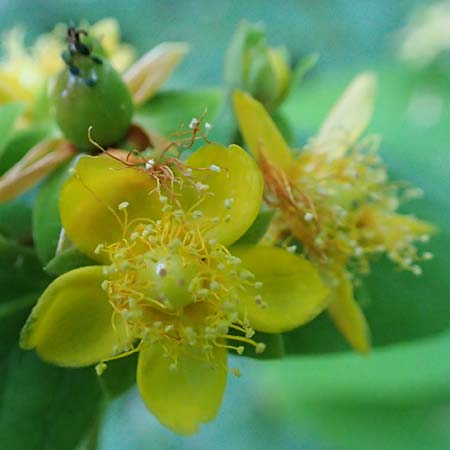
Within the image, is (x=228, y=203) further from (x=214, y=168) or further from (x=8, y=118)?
(x=8, y=118)

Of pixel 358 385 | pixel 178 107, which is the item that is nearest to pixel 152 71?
pixel 178 107

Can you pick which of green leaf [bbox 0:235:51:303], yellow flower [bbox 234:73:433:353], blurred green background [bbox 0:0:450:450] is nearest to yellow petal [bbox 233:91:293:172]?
yellow flower [bbox 234:73:433:353]

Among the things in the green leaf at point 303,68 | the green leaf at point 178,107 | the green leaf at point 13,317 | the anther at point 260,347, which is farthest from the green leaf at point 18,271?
the green leaf at point 303,68

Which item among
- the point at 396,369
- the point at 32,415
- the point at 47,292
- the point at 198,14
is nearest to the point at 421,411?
the point at 396,369

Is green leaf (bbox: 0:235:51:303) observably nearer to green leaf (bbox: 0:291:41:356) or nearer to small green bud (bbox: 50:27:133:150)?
green leaf (bbox: 0:291:41:356)

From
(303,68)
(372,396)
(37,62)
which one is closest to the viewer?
(303,68)
